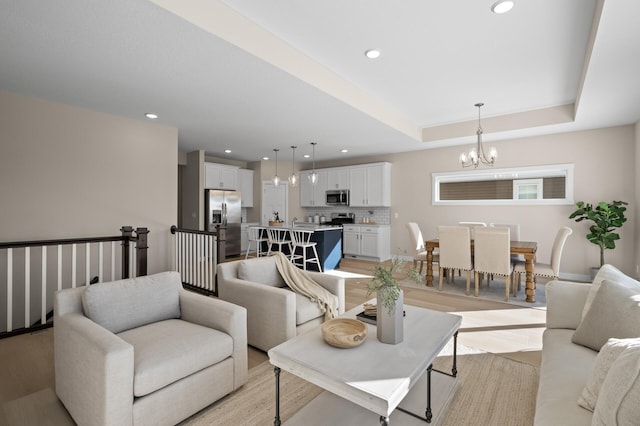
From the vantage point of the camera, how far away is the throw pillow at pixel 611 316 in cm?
159

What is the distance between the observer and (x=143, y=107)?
4094 millimetres

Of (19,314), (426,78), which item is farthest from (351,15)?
(19,314)

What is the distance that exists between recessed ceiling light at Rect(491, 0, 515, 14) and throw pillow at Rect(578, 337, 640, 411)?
2426 millimetres

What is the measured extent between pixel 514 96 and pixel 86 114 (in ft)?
19.2

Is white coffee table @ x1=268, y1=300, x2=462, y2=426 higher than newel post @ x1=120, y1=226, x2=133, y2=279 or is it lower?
lower

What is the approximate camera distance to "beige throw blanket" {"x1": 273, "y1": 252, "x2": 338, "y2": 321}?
118 inches

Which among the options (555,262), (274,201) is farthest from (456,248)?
(274,201)

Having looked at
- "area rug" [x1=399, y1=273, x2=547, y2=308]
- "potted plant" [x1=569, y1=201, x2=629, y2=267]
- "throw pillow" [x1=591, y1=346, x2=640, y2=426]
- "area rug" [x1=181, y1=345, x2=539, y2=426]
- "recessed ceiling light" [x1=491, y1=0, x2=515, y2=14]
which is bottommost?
"area rug" [x1=181, y1=345, x2=539, y2=426]

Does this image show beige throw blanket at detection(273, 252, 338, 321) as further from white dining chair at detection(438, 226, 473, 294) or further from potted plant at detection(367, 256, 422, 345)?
white dining chair at detection(438, 226, 473, 294)

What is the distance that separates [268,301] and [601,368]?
2.12 metres

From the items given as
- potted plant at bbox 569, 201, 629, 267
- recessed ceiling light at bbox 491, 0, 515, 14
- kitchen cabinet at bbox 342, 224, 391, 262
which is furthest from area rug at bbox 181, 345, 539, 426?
kitchen cabinet at bbox 342, 224, 391, 262

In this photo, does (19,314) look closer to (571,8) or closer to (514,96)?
(571,8)

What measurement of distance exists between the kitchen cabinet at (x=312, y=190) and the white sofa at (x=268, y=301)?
213 inches

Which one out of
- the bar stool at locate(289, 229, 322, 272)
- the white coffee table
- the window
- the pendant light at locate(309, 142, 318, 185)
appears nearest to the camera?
the white coffee table
